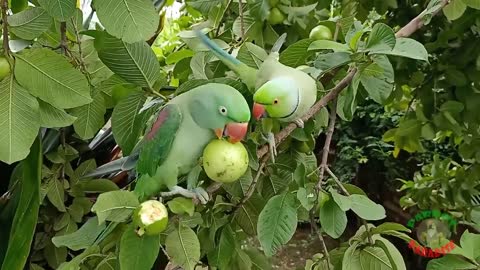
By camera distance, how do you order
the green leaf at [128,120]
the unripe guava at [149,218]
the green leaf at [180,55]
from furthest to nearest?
1. the green leaf at [180,55]
2. the green leaf at [128,120]
3. the unripe guava at [149,218]

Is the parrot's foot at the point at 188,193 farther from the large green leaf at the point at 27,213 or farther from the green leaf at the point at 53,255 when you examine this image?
the green leaf at the point at 53,255

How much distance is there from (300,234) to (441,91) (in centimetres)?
185

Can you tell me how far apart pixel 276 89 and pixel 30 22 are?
180 millimetres

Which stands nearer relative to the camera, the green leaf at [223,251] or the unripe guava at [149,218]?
the unripe guava at [149,218]

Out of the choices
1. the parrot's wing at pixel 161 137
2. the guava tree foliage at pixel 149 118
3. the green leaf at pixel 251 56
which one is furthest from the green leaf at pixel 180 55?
the parrot's wing at pixel 161 137

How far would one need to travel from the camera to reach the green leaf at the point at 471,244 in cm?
38

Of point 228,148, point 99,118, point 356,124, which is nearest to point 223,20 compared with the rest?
point 99,118

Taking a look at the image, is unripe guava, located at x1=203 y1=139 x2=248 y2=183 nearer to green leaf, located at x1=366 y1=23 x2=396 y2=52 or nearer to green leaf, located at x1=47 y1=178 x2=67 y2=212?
green leaf, located at x1=366 y1=23 x2=396 y2=52

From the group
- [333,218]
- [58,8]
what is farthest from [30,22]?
[333,218]

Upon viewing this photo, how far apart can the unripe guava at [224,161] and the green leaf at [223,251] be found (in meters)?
0.12

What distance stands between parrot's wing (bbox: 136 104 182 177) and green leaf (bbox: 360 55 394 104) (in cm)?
15

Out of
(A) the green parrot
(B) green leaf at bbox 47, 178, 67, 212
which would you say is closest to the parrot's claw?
(A) the green parrot

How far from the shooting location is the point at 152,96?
0.41 meters

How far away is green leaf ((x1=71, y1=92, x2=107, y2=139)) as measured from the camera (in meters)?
0.46
